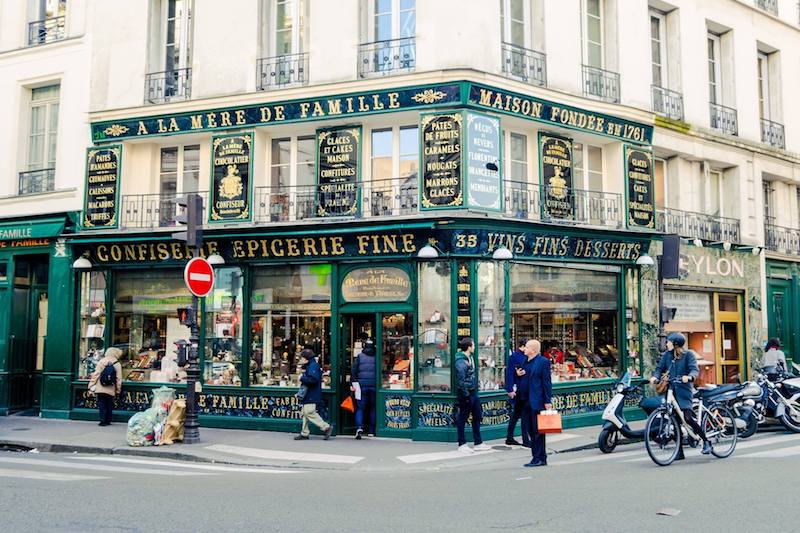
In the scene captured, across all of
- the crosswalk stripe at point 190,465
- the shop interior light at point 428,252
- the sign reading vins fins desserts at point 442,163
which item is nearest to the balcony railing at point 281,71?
the sign reading vins fins desserts at point 442,163

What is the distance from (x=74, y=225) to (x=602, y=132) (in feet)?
37.6

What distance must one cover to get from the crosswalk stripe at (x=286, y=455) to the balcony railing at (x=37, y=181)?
849cm

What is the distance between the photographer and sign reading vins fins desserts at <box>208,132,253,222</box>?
53.3ft

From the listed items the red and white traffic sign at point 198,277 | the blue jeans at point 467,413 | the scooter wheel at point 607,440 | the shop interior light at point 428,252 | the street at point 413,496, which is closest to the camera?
the street at point 413,496

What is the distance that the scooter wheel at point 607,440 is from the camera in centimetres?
1259

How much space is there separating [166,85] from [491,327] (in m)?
8.67

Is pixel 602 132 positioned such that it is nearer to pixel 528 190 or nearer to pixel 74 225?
pixel 528 190

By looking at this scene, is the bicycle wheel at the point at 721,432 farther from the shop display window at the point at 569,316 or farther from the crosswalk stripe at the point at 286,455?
the crosswalk stripe at the point at 286,455

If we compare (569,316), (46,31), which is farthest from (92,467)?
(46,31)

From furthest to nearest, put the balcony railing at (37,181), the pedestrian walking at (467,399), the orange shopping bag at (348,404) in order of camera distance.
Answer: the balcony railing at (37,181) < the orange shopping bag at (348,404) < the pedestrian walking at (467,399)

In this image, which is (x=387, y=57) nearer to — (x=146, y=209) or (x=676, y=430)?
(x=146, y=209)

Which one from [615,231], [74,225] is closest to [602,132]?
[615,231]

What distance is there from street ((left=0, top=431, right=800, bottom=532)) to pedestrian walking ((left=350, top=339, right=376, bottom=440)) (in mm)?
2902

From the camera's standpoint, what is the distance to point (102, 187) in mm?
17562
